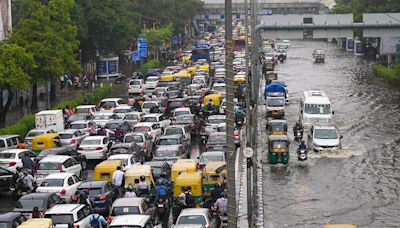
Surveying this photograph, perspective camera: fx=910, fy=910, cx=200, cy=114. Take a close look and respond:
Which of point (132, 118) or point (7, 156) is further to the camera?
point (132, 118)

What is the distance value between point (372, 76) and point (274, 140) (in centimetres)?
4888

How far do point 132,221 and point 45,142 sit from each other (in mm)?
18283

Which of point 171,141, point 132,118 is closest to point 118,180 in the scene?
point 171,141

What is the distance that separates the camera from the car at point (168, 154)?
121 ft

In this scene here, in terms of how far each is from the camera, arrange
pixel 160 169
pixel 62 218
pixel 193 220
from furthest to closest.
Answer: pixel 160 169 → pixel 62 218 → pixel 193 220

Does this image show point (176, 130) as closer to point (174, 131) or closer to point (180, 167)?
point (174, 131)

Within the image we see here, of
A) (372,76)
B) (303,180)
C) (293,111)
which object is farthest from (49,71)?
(372,76)

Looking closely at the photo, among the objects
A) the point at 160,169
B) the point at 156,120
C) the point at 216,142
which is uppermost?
the point at 156,120

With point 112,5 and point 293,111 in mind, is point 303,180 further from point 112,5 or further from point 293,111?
point 112,5

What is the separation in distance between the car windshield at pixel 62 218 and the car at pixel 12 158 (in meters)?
11.1

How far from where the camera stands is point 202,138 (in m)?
46.4

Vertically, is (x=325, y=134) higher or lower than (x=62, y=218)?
higher

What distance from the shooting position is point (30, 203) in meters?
27.8

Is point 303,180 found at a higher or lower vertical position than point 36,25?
lower
